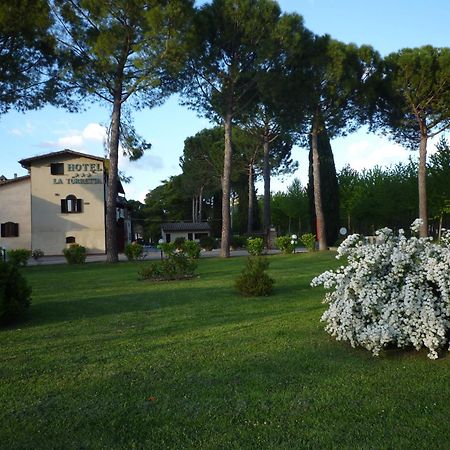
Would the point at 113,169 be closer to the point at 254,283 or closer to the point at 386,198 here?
the point at 254,283

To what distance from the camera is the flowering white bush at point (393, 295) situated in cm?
429

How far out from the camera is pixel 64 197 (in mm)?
30438

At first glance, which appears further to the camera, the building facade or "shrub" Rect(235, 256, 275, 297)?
the building facade

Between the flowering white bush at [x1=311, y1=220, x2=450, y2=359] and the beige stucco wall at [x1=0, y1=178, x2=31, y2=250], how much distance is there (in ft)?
93.2

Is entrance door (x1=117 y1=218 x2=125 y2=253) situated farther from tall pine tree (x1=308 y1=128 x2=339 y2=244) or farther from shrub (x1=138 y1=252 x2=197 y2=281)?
shrub (x1=138 y1=252 x2=197 y2=281)

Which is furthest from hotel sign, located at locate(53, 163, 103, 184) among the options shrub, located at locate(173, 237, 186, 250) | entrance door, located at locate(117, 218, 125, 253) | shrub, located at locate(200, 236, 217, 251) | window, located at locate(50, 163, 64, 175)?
shrub, located at locate(200, 236, 217, 251)

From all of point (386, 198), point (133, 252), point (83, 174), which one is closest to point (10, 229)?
point (83, 174)

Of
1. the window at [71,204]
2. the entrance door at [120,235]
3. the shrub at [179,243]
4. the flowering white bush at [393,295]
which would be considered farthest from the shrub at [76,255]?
the flowering white bush at [393,295]

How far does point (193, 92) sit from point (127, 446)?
21397 mm

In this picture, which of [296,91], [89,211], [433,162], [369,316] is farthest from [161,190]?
[369,316]

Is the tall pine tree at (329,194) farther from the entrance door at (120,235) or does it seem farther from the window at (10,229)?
the window at (10,229)

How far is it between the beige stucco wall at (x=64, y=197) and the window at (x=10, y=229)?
121cm

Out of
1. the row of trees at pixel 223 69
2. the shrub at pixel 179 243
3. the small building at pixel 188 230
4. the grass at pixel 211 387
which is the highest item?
the row of trees at pixel 223 69

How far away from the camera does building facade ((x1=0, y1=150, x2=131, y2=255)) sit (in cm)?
3006
